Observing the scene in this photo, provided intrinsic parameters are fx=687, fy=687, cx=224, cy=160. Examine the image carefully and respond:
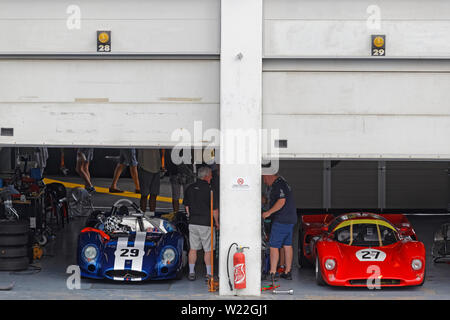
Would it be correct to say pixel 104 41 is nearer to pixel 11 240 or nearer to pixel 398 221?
pixel 11 240

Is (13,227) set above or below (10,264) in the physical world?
above

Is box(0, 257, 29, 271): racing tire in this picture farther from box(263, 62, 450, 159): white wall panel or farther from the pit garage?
box(263, 62, 450, 159): white wall panel

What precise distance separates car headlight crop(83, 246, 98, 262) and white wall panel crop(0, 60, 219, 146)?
1682 millimetres

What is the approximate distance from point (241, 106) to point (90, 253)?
324 cm

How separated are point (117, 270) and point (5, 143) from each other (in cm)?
246

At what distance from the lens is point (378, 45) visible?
31.9ft

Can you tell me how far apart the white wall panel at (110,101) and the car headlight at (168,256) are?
68.0 inches

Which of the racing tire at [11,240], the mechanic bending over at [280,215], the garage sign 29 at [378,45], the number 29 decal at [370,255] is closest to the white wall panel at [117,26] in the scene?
the garage sign 29 at [378,45]

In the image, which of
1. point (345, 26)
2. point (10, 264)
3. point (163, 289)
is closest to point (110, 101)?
point (163, 289)
